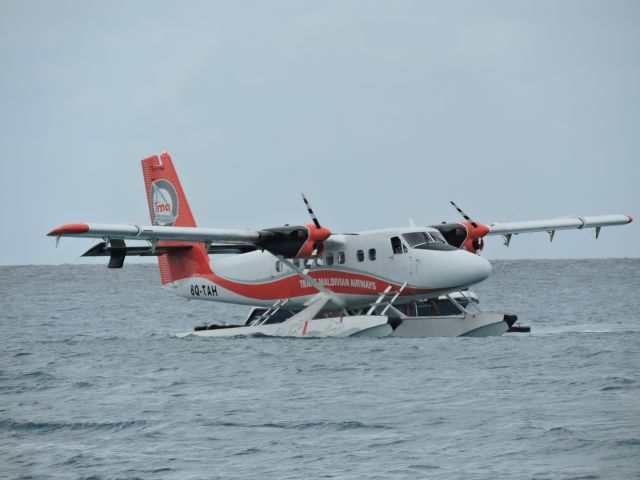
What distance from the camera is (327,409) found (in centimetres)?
1568

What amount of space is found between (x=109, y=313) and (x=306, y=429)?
36.5 meters

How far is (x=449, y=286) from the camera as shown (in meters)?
25.6

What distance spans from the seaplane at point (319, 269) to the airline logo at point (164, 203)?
0.10ft

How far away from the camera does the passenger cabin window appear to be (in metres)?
26.4

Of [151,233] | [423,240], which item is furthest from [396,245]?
[151,233]

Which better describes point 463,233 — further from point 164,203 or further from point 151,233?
point 151,233

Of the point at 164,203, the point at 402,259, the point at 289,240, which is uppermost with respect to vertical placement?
the point at 164,203

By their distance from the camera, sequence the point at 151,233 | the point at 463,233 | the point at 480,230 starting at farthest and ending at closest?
1. the point at 480,230
2. the point at 463,233
3. the point at 151,233

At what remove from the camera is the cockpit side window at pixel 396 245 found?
86.5 feet

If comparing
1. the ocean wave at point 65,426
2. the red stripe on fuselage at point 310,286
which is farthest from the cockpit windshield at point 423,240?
the ocean wave at point 65,426

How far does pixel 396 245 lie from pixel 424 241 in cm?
76

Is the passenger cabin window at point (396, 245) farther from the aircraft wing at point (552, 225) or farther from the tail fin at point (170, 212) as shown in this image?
the tail fin at point (170, 212)

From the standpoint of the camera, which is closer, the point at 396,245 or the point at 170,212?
the point at 396,245

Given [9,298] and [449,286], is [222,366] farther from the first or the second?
[9,298]
